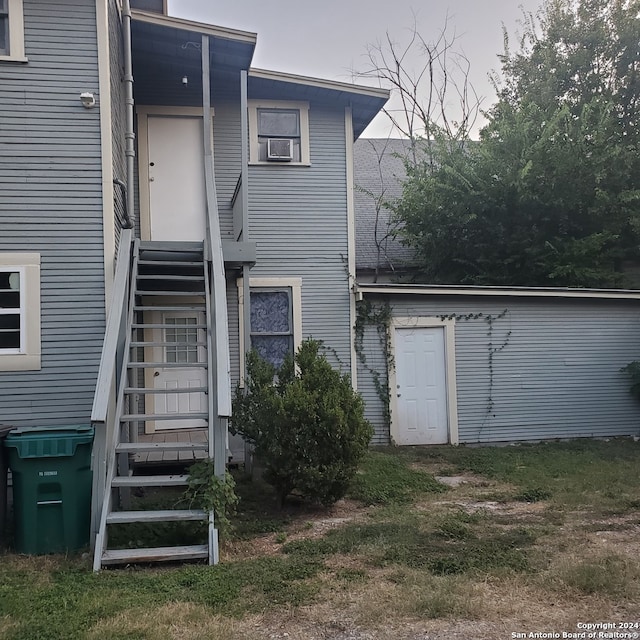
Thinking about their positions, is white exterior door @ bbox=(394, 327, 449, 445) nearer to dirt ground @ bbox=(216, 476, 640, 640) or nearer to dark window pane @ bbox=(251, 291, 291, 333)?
dark window pane @ bbox=(251, 291, 291, 333)

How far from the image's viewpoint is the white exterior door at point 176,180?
894 centimetres

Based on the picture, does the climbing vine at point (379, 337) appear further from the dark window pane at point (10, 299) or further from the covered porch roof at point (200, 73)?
the dark window pane at point (10, 299)

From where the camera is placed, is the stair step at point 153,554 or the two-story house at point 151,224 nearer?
the stair step at point 153,554

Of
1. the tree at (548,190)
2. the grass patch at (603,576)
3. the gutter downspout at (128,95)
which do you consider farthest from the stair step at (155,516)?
the tree at (548,190)

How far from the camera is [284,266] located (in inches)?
376

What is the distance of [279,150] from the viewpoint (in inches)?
372

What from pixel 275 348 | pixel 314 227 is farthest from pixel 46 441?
pixel 314 227

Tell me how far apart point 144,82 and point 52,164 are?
302cm

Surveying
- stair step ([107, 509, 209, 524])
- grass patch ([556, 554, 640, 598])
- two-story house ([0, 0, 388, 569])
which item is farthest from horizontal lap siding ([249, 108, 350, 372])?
grass patch ([556, 554, 640, 598])

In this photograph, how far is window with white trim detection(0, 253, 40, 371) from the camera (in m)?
6.45

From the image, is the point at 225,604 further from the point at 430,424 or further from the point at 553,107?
the point at 553,107

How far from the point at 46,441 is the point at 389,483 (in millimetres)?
→ 3799

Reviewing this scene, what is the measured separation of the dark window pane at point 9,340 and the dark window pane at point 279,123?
4828mm

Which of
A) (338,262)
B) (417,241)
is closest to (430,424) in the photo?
(338,262)
